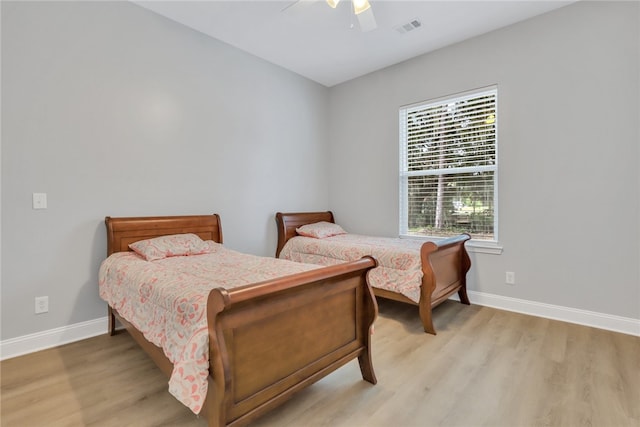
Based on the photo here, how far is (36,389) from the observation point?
1.87m

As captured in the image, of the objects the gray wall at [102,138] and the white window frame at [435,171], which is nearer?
the gray wall at [102,138]

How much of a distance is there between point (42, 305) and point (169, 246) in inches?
39.2

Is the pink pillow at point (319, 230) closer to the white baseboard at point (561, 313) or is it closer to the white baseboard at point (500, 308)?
the white baseboard at point (561, 313)

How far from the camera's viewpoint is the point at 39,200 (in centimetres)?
238

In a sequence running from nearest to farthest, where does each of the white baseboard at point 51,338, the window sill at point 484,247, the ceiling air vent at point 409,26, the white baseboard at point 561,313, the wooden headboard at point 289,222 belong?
the white baseboard at point 51,338 < the white baseboard at point 561,313 < the ceiling air vent at point 409,26 < the window sill at point 484,247 < the wooden headboard at point 289,222

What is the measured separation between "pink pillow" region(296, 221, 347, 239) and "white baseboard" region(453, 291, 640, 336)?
1.72m

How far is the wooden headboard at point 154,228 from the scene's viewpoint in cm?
265

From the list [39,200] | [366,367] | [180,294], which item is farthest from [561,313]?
[39,200]

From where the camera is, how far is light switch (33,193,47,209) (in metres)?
2.36

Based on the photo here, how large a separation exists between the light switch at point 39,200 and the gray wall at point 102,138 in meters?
0.04

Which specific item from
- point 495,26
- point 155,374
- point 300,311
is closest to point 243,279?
point 300,311

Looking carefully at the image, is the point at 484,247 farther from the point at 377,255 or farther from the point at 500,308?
the point at 377,255

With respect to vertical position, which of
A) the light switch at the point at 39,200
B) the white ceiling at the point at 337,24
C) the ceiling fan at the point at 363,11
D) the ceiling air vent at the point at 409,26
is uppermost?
the white ceiling at the point at 337,24

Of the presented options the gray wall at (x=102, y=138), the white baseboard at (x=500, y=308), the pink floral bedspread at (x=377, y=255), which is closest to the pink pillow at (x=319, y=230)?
the pink floral bedspread at (x=377, y=255)
